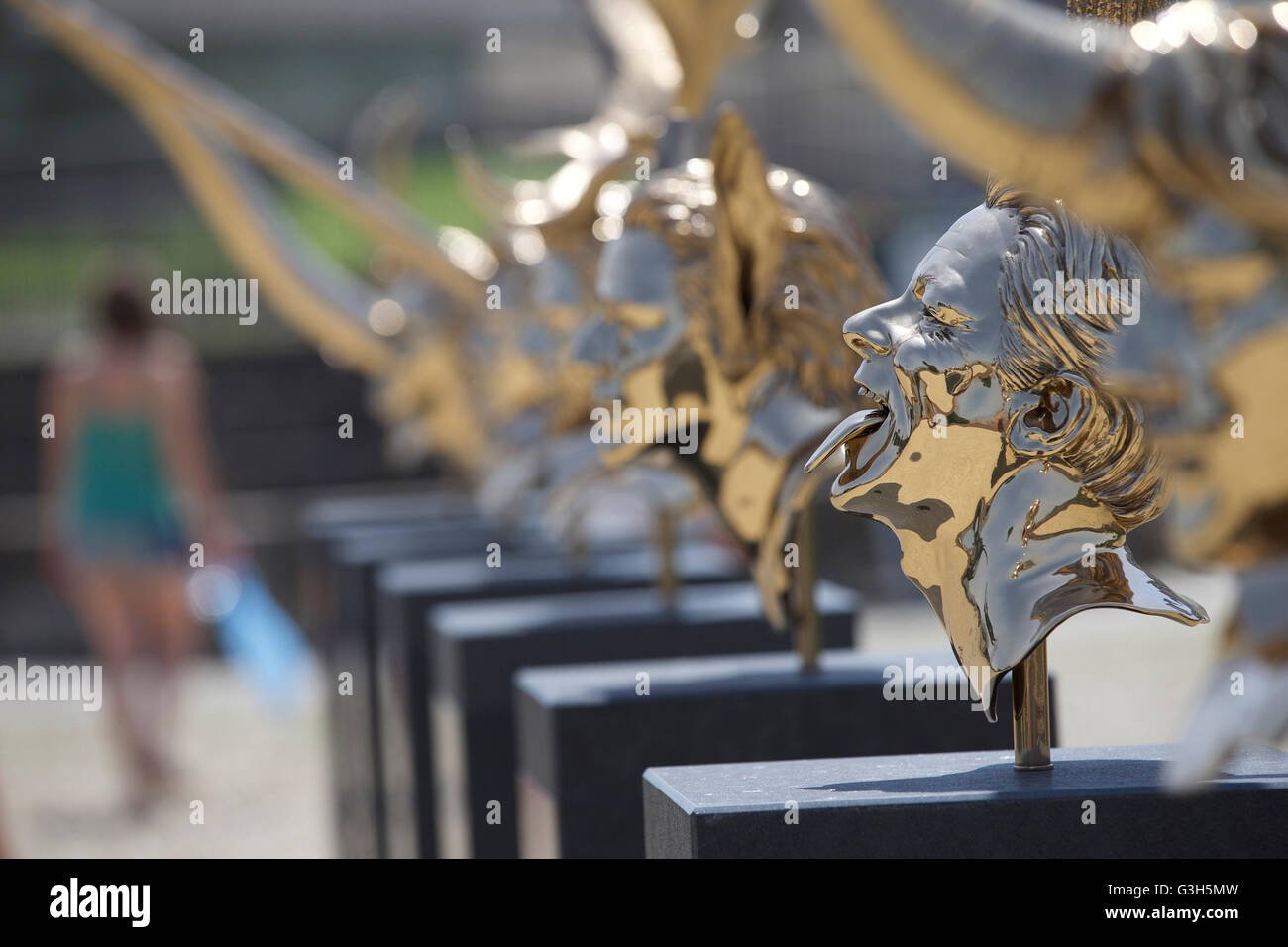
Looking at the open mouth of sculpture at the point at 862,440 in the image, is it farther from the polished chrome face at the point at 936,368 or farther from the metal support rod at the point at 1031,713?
the metal support rod at the point at 1031,713

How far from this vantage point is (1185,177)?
46.2 inches

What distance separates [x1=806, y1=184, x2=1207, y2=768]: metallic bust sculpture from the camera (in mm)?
1809

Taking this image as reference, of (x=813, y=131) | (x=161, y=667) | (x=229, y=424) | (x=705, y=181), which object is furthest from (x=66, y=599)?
(x=705, y=181)

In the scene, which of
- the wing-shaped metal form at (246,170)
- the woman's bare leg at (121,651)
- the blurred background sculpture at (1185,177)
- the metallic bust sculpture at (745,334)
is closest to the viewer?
the blurred background sculpture at (1185,177)

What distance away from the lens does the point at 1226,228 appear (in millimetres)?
1167

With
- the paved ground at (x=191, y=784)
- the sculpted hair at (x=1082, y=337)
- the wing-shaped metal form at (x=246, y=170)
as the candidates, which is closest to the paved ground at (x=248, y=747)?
the paved ground at (x=191, y=784)

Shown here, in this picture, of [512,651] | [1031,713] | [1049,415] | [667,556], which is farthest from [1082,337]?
[667,556]

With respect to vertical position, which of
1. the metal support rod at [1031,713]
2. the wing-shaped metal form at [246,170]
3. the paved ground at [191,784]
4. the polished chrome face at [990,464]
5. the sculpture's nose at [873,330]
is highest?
the wing-shaped metal form at [246,170]

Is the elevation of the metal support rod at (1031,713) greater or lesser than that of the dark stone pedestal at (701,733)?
greater

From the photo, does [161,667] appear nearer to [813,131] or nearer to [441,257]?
[441,257]

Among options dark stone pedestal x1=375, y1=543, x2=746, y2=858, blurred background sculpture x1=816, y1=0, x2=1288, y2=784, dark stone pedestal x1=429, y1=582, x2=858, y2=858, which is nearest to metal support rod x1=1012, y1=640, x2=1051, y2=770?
blurred background sculpture x1=816, y1=0, x2=1288, y2=784

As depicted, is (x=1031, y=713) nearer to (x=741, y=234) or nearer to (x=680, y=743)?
(x=680, y=743)

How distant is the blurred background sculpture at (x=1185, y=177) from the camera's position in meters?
1.17

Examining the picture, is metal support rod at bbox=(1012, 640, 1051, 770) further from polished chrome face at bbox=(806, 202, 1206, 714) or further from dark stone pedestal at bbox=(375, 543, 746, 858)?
dark stone pedestal at bbox=(375, 543, 746, 858)
